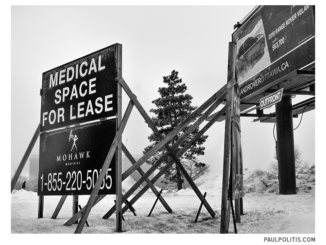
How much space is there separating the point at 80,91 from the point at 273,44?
7.61 m

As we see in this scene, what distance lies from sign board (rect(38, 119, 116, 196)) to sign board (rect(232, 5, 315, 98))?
547cm

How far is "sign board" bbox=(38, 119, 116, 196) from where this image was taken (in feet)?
22.4

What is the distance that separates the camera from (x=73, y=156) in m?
7.30

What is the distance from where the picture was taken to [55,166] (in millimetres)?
7625

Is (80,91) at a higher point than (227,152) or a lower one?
higher

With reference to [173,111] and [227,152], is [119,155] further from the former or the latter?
[173,111]

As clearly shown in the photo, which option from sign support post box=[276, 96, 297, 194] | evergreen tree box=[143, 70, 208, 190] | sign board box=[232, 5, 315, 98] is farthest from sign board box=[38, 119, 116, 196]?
evergreen tree box=[143, 70, 208, 190]

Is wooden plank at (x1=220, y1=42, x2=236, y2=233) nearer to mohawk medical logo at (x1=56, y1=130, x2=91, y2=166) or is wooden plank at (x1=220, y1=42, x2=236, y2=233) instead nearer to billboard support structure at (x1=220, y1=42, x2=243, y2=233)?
billboard support structure at (x1=220, y1=42, x2=243, y2=233)

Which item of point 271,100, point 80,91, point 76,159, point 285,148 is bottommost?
point 76,159

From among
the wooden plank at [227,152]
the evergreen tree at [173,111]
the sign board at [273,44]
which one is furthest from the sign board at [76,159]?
the evergreen tree at [173,111]

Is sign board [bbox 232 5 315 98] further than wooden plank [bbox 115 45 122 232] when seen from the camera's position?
Yes

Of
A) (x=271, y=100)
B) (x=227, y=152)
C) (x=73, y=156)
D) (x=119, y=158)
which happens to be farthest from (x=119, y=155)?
(x=271, y=100)
